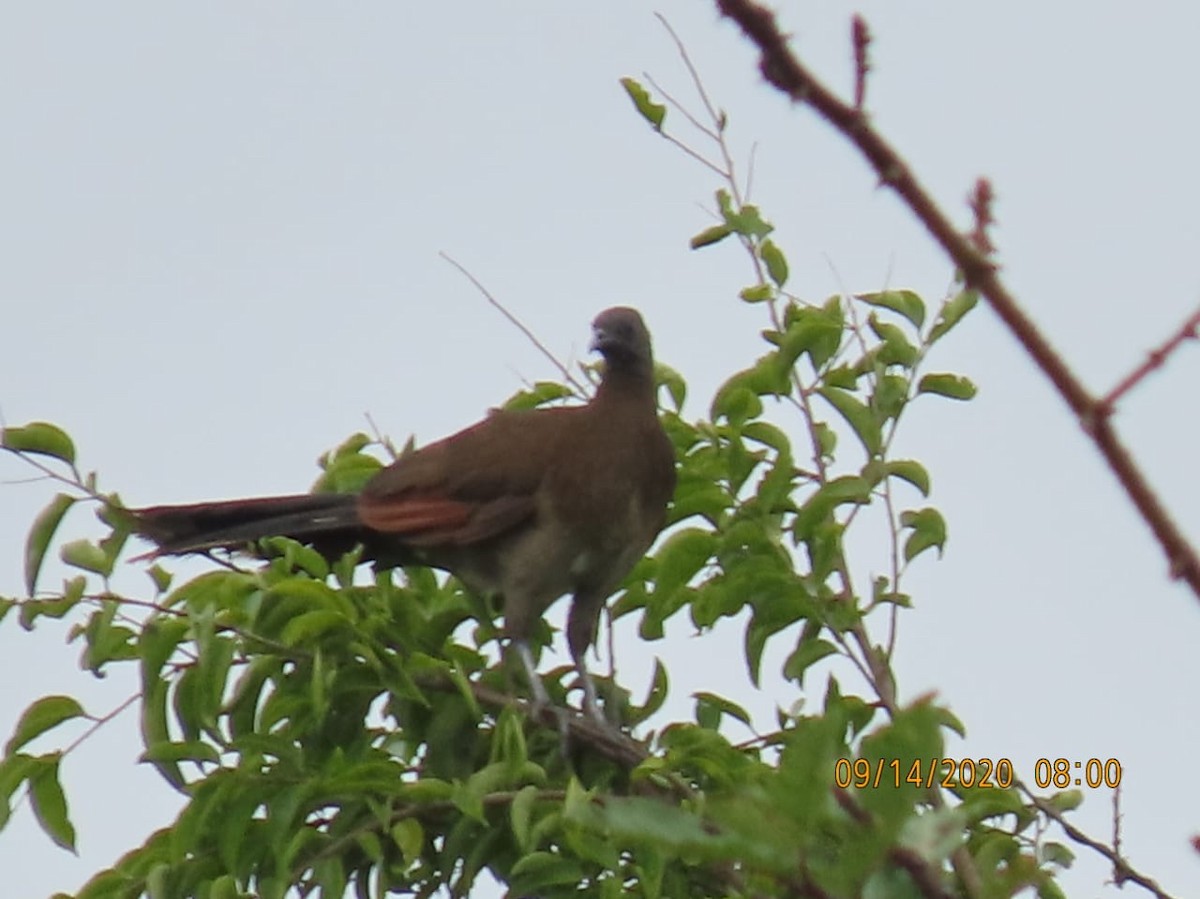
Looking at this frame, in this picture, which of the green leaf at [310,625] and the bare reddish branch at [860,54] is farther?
the green leaf at [310,625]

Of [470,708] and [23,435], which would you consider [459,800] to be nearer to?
[470,708]

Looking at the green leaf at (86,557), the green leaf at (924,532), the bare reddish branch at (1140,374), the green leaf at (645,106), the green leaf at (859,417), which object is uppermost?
Result: the green leaf at (645,106)

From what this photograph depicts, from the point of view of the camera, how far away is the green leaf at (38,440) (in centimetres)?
287

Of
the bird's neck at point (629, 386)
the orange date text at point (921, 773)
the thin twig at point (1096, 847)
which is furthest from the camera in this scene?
the bird's neck at point (629, 386)

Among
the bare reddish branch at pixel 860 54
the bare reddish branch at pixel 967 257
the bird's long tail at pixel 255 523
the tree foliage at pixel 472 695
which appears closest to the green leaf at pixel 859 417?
the tree foliage at pixel 472 695

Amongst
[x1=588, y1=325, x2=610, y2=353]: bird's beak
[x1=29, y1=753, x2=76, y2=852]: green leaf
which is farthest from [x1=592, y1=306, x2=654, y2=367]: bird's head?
[x1=29, y1=753, x2=76, y2=852]: green leaf

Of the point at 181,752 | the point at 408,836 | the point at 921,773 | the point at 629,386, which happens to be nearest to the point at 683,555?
the point at 408,836

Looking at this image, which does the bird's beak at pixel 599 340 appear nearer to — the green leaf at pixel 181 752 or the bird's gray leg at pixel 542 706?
the bird's gray leg at pixel 542 706

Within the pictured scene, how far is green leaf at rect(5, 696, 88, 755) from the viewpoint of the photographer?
2889 millimetres

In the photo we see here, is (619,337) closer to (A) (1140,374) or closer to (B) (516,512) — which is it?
(B) (516,512)

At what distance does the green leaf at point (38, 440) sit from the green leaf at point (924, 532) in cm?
144

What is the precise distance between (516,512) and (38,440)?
156 centimetres

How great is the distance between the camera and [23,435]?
9.40ft

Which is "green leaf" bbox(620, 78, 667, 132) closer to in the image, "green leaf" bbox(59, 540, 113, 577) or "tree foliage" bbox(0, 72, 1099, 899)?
"tree foliage" bbox(0, 72, 1099, 899)
